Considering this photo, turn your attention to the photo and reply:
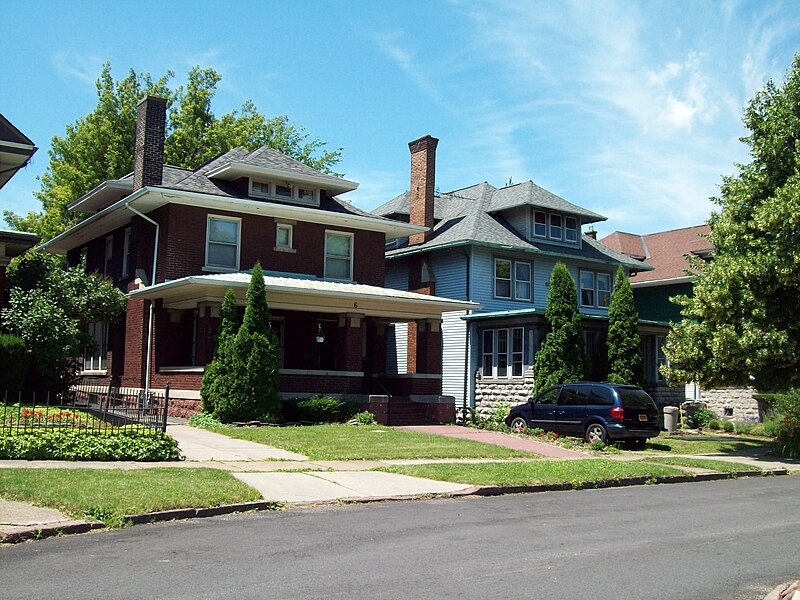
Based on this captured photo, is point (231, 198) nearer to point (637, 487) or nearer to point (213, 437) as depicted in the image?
point (213, 437)

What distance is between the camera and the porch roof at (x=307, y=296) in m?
23.8

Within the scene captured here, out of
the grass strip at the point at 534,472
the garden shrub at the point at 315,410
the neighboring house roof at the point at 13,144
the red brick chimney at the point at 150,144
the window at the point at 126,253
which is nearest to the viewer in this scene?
the grass strip at the point at 534,472

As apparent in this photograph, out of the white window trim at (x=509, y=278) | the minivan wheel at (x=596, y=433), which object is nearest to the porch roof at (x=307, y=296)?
the white window trim at (x=509, y=278)

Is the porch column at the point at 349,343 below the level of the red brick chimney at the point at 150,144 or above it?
below

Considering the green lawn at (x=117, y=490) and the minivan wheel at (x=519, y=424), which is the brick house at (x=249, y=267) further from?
the green lawn at (x=117, y=490)

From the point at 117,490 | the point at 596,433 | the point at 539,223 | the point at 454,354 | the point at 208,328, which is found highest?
the point at 539,223

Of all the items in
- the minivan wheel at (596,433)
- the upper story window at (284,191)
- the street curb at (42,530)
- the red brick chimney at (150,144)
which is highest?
the red brick chimney at (150,144)

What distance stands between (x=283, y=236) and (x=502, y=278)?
1015 centimetres

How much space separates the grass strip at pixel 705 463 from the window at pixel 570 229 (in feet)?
61.3

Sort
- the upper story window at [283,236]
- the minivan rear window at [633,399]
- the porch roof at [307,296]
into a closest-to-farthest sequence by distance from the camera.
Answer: the minivan rear window at [633,399]
the porch roof at [307,296]
the upper story window at [283,236]

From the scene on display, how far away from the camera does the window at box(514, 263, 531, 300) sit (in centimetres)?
3484

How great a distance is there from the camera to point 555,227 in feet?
121

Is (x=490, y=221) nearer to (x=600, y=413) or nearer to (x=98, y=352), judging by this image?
(x=600, y=413)

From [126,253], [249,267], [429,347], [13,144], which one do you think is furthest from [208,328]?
[429,347]
